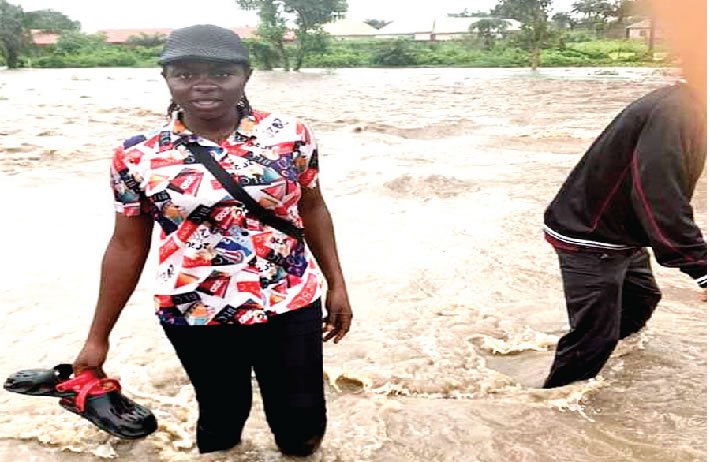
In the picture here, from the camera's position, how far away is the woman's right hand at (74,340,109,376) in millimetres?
2480

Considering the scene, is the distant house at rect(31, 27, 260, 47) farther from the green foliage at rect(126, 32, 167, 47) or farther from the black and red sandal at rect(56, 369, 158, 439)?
the black and red sandal at rect(56, 369, 158, 439)

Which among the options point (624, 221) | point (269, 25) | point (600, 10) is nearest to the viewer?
point (600, 10)

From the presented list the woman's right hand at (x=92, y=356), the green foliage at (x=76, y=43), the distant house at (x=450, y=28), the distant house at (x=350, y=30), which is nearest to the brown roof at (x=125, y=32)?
the green foliage at (x=76, y=43)

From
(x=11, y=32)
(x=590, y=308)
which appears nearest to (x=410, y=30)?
(x=11, y=32)

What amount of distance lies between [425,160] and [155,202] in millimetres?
9369

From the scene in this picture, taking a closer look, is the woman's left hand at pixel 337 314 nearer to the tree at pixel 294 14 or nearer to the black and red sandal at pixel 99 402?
the black and red sandal at pixel 99 402

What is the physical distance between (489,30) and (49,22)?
3030 centimetres

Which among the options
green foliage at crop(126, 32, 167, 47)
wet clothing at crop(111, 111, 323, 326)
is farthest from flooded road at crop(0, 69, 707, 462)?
green foliage at crop(126, 32, 167, 47)

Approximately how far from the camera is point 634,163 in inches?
106

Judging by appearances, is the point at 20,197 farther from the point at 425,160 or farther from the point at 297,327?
the point at 297,327

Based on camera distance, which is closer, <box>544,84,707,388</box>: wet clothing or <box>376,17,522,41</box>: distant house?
<box>544,84,707,388</box>: wet clothing

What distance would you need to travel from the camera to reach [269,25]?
149 ft

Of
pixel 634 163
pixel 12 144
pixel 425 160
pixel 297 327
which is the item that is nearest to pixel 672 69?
pixel 297 327

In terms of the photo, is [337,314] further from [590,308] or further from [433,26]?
[433,26]
